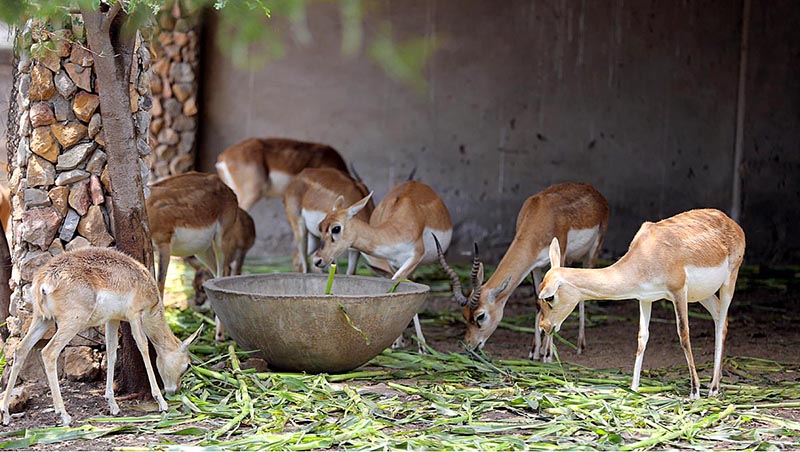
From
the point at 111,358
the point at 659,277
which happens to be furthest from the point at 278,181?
the point at 659,277

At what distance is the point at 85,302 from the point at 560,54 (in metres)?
7.82

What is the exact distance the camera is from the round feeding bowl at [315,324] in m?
5.82

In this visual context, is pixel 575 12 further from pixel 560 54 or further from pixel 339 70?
pixel 339 70

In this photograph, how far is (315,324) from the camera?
586cm

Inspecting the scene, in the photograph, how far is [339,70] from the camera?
11.6 m

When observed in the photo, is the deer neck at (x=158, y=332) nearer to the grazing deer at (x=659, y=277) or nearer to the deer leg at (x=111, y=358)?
the deer leg at (x=111, y=358)

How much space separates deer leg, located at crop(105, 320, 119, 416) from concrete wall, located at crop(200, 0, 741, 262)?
6.57m

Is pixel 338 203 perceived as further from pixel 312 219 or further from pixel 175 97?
pixel 175 97

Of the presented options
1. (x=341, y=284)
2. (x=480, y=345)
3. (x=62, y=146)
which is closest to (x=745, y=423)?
(x=480, y=345)

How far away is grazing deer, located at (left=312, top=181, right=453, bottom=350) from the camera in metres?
7.40

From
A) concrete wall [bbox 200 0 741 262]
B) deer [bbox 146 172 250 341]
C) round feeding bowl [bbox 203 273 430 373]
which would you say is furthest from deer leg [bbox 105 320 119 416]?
concrete wall [bbox 200 0 741 262]

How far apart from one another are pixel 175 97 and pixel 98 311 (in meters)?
6.83

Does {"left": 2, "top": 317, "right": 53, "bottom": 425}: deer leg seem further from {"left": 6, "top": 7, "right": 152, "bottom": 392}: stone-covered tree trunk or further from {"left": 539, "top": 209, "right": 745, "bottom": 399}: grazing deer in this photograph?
{"left": 539, "top": 209, "right": 745, "bottom": 399}: grazing deer

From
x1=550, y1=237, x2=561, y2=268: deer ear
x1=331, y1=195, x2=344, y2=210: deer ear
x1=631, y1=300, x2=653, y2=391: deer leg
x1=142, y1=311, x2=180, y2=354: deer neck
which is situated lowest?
x1=631, y1=300, x2=653, y2=391: deer leg
